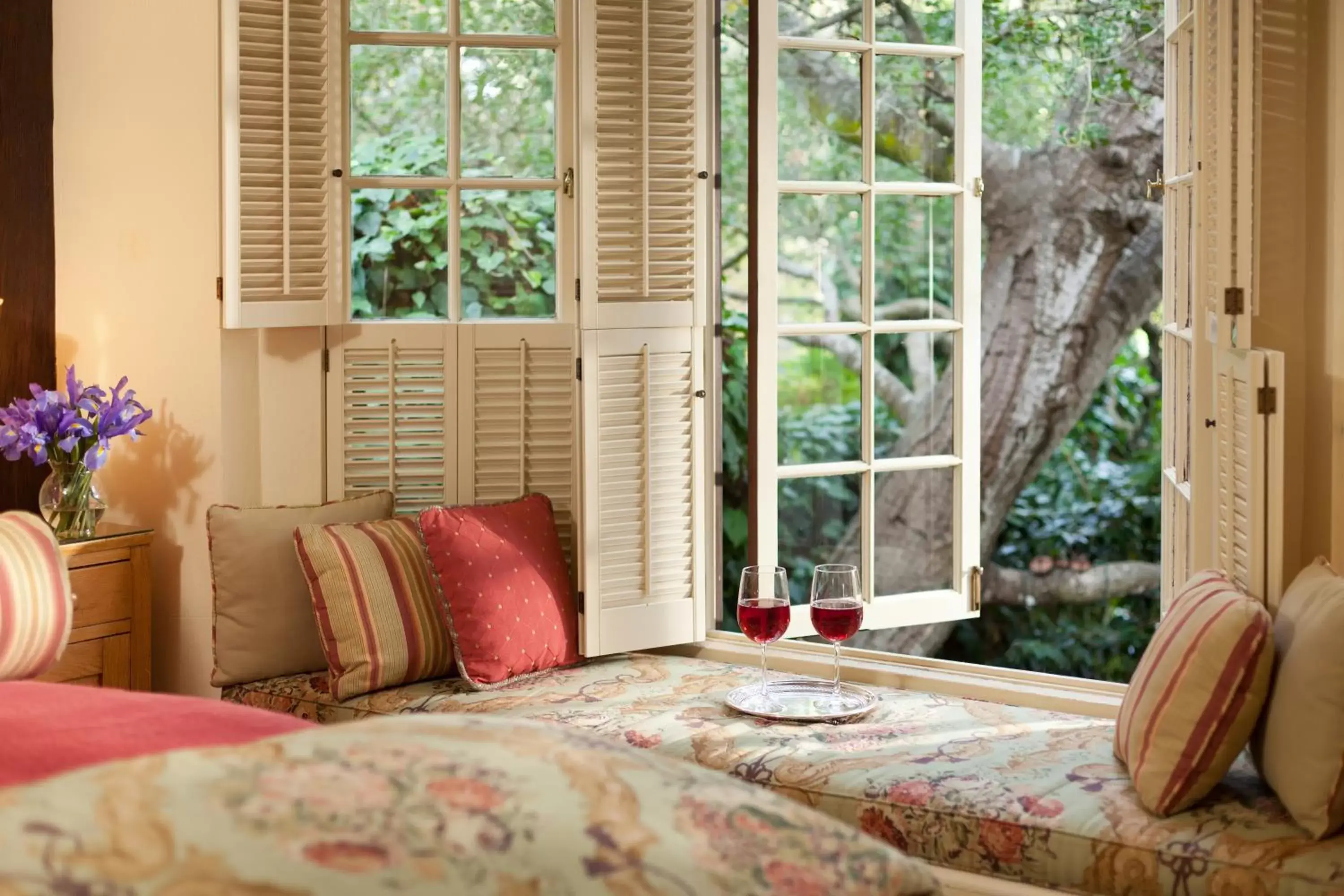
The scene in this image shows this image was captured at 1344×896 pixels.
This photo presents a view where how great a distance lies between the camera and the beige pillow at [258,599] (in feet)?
10.6

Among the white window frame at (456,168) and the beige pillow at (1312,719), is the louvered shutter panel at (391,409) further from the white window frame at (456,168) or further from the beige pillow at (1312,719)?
the beige pillow at (1312,719)

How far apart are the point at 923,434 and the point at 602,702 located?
4.35ft

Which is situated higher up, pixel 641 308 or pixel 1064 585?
pixel 641 308

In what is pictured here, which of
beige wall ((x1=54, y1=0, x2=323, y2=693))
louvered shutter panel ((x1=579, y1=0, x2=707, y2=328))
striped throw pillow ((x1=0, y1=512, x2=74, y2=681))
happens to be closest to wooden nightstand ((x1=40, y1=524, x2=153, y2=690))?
beige wall ((x1=54, y1=0, x2=323, y2=693))

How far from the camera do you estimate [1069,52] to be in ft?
19.4

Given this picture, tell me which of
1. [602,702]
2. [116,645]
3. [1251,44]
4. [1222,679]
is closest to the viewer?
[1222,679]

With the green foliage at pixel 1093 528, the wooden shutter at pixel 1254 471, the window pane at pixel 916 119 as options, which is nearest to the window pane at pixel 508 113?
the window pane at pixel 916 119

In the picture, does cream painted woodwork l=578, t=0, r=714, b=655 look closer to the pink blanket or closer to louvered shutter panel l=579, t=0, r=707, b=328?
louvered shutter panel l=579, t=0, r=707, b=328

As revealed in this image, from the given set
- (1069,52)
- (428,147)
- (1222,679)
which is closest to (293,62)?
(428,147)

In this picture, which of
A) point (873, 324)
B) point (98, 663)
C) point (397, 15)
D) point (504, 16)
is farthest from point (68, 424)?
point (873, 324)

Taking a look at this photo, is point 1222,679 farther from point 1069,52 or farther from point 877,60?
point 1069,52

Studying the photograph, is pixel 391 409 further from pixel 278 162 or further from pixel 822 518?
pixel 822 518

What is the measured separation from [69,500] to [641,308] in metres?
1.42

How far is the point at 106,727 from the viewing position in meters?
1.52
